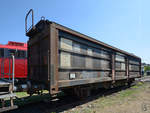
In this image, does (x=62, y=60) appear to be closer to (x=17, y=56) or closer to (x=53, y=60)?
(x=53, y=60)

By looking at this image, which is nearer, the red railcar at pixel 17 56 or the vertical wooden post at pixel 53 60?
the vertical wooden post at pixel 53 60

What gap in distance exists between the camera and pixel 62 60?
3.90 metres

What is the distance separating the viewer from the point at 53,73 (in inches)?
137

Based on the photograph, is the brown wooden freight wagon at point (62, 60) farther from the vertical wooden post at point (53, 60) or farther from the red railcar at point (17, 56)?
the red railcar at point (17, 56)

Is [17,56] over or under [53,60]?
over

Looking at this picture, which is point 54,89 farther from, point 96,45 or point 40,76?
point 96,45

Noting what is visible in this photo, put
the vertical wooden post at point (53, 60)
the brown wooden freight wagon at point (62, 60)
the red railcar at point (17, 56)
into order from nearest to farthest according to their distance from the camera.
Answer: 1. the vertical wooden post at point (53, 60)
2. the brown wooden freight wagon at point (62, 60)
3. the red railcar at point (17, 56)

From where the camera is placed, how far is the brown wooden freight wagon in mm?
3543

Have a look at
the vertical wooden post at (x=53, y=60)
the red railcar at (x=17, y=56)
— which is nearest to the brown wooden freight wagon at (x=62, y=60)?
the vertical wooden post at (x=53, y=60)

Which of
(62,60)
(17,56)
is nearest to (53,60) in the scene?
(62,60)

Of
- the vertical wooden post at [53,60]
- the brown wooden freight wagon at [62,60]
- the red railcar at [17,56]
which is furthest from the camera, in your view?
the red railcar at [17,56]

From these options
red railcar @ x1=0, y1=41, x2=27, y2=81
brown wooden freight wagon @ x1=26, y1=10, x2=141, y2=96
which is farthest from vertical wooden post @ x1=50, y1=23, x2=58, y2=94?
red railcar @ x1=0, y1=41, x2=27, y2=81

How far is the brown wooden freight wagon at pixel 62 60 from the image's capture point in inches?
139

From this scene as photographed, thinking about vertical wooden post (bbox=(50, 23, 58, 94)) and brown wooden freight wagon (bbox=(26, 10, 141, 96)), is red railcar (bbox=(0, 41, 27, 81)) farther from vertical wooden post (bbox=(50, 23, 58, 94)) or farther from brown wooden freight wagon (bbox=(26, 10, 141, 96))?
vertical wooden post (bbox=(50, 23, 58, 94))
